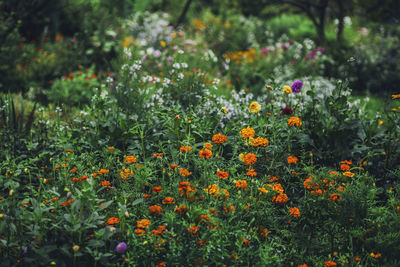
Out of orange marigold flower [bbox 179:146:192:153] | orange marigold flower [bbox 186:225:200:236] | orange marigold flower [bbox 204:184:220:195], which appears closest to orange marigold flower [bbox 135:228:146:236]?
orange marigold flower [bbox 186:225:200:236]

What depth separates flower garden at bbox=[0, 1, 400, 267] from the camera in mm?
2104

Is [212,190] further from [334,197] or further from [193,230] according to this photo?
[334,197]

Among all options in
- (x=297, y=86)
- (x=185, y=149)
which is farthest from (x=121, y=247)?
(x=297, y=86)

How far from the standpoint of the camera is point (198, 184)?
254 centimetres

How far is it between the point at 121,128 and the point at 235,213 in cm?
137

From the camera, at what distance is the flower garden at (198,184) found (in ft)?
6.90

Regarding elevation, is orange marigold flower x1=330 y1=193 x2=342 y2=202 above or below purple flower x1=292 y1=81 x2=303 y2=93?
below

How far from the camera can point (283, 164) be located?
288cm

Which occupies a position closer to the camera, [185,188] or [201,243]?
[201,243]

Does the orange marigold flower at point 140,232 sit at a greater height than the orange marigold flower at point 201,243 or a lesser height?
greater

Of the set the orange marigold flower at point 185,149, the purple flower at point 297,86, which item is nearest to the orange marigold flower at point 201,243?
the orange marigold flower at point 185,149

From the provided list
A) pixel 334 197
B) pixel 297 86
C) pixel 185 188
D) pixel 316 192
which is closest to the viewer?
pixel 185 188

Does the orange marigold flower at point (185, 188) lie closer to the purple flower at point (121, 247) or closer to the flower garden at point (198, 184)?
the flower garden at point (198, 184)

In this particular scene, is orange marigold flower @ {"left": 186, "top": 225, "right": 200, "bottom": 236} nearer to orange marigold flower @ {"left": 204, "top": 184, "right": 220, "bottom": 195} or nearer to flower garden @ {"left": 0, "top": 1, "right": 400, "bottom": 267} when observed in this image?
flower garden @ {"left": 0, "top": 1, "right": 400, "bottom": 267}
